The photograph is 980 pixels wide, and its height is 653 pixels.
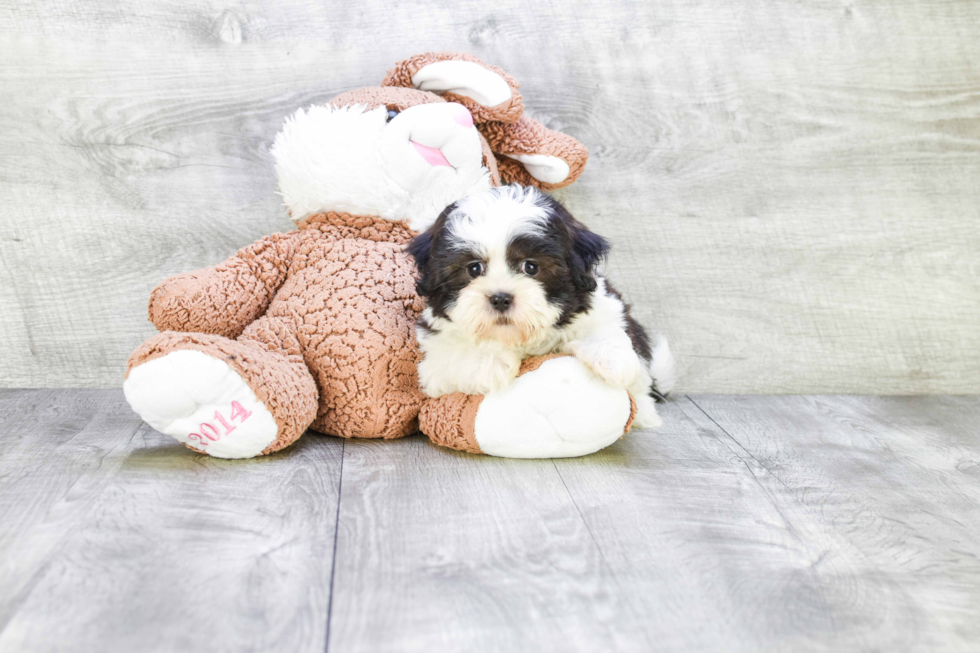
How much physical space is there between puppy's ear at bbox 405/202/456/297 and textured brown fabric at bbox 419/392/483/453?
25cm

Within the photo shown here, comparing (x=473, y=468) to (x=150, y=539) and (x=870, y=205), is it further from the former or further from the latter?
(x=870, y=205)

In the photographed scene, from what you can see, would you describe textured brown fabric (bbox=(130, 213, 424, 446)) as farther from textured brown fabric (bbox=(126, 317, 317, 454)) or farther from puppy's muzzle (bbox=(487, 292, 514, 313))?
puppy's muzzle (bbox=(487, 292, 514, 313))

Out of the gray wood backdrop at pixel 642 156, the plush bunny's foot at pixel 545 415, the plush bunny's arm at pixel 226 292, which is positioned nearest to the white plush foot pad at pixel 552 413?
the plush bunny's foot at pixel 545 415

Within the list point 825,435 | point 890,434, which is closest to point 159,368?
point 825,435

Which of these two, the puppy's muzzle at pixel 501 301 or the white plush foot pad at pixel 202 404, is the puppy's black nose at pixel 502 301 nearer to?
the puppy's muzzle at pixel 501 301

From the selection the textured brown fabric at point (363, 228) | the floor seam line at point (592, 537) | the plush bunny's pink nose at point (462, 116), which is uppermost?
the plush bunny's pink nose at point (462, 116)

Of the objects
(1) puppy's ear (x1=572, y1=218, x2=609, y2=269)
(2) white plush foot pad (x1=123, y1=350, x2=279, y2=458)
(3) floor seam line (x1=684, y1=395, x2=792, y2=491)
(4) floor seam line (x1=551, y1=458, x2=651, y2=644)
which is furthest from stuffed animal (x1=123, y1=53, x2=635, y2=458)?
(3) floor seam line (x1=684, y1=395, x2=792, y2=491)

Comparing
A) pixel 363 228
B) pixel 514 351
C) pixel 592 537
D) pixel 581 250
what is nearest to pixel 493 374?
pixel 514 351

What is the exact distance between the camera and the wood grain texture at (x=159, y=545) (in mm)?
985

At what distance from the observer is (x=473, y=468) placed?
1.59m

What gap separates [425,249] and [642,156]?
1051 millimetres

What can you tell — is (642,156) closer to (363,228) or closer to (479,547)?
(363,228)

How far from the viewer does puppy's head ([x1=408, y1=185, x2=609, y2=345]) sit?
148 cm

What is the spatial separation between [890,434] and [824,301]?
1.86 feet
